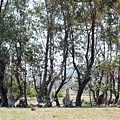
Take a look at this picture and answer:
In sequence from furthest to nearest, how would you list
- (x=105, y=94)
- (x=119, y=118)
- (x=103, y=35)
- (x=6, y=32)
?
1. (x=105, y=94)
2. (x=103, y=35)
3. (x=6, y=32)
4. (x=119, y=118)

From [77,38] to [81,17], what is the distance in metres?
2.82

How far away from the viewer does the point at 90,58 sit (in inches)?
982

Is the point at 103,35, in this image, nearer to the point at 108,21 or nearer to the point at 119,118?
the point at 108,21

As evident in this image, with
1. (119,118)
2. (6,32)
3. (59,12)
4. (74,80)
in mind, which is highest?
(59,12)

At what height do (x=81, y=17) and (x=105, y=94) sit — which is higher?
(x=81, y=17)

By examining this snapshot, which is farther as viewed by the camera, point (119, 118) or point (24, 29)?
point (24, 29)

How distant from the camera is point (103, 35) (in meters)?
26.2

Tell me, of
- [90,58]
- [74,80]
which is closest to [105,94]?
[74,80]

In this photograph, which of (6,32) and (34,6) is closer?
(6,32)

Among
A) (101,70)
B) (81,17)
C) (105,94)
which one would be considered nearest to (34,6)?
(81,17)

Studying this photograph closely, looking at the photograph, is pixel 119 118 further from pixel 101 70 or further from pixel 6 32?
pixel 101 70

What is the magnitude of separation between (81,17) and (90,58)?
3249 mm

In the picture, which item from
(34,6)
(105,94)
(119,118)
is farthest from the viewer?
(105,94)

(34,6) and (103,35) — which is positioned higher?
(34,6)
